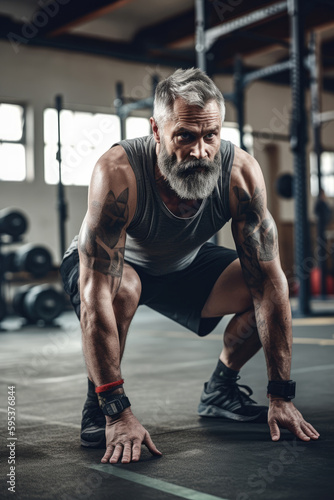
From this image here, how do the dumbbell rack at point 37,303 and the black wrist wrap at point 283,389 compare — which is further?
the dumbbell rack at point 37,303

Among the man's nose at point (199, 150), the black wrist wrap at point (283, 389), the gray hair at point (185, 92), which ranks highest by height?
the gray hair at point (185, 92)

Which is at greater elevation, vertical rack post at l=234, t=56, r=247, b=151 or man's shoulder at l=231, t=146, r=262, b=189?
vertical rack post at l=234, t=56, r=247, b=151

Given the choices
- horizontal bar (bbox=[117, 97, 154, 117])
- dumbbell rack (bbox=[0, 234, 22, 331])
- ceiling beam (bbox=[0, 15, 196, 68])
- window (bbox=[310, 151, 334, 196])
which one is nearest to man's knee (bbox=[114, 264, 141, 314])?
dumbbell rack (bbox=[0, 234, 22, 331])

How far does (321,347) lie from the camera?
12.1 feet

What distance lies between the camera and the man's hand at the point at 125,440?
4.85 feet

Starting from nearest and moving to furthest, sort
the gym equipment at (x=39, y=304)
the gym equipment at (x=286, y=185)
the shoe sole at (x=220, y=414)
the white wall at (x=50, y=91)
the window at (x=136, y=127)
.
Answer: the shoe sole at (x=220, y=414)
the gym equipment at (x=39, y=304)
the gym equipment at (x=286, y=185)
the white wall at (x=50, y=91)
the window at (x=136, y=127)

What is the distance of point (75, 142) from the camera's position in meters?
8.60

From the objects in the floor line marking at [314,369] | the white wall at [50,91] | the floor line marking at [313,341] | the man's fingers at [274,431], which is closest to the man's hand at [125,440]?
the man's fingers at [274,431]

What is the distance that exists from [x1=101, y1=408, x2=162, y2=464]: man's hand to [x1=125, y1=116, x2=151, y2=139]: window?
8.19 metres

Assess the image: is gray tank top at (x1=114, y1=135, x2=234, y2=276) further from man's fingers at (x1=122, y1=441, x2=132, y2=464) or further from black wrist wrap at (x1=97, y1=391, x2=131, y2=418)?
man's fingers at (x1=122, y1=441, x2=132, y2=464)

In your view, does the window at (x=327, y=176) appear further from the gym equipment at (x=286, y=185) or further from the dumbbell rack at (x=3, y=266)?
the dumbbell rack at (x=3, y=266)

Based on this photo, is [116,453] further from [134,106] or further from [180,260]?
[134,106]

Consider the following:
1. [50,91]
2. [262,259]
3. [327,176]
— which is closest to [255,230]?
[262,259]

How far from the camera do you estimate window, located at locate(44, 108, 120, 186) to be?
28.2 feet
